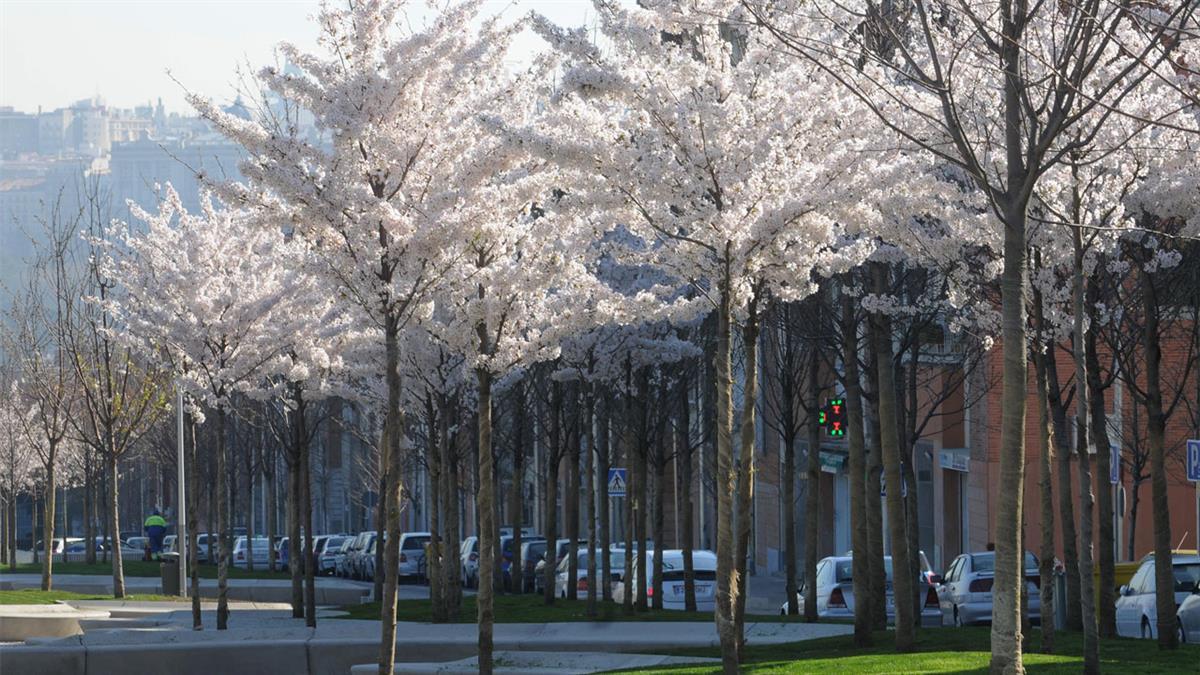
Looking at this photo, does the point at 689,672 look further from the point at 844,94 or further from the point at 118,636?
the point at 118,636

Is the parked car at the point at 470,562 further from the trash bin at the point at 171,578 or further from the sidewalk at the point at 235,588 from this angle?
the trash bin at the point at 171,578

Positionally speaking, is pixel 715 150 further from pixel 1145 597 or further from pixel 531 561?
pixel 531 561

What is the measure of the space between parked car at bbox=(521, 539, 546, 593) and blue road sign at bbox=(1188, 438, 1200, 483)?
71.5 ft

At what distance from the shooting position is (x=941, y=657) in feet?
52.7

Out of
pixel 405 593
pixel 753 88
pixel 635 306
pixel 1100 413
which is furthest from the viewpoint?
pixel 405 593

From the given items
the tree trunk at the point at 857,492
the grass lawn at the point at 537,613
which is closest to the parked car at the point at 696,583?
the grass lawn at the point at 537,613

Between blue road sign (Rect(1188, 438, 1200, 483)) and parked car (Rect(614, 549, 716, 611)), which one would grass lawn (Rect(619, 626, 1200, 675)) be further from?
parked car (Rect(614, 549, 716, 611))

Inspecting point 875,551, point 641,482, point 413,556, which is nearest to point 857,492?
point 875,551

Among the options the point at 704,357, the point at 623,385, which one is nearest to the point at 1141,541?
the point at 704,357

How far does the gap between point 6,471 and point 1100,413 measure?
45.4m

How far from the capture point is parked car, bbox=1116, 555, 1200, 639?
22.0m

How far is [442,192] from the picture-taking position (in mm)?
15461

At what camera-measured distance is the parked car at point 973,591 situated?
85.7 feet

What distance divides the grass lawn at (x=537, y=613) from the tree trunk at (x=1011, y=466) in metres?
13.2
